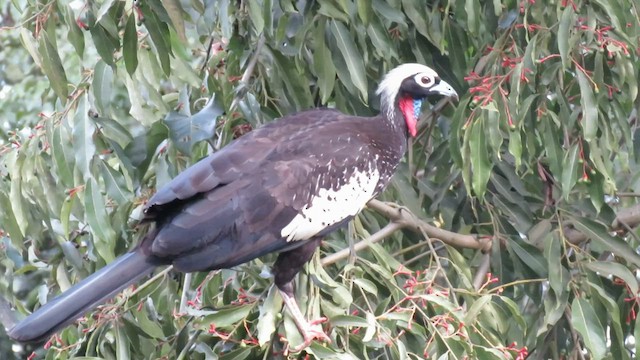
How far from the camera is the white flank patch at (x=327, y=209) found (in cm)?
365

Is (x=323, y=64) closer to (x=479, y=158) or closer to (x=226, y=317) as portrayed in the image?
(x=479, y=158)

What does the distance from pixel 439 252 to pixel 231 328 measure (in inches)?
47.1

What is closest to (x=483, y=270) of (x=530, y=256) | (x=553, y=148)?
(x=530, y=256)

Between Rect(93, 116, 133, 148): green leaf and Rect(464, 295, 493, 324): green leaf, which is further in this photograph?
Rect(93, 116, 133, 148): green leaf

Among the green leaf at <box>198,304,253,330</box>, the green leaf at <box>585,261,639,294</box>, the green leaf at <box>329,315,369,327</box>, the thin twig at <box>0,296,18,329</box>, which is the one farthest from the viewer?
the thin twig at <box>0,296,18,329</box>

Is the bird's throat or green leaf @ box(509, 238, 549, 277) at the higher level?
the bird's throat

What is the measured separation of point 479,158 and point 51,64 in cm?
Result: 125

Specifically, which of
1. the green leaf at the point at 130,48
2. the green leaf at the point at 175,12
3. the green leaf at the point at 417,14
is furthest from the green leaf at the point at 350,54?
the green leaf at the point at 130,48

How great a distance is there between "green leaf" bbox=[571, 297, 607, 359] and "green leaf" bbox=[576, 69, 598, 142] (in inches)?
19.2

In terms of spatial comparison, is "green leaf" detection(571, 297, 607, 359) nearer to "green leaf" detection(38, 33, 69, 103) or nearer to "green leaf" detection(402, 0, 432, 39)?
"green leaf" detection(402, 0, 432, 39)

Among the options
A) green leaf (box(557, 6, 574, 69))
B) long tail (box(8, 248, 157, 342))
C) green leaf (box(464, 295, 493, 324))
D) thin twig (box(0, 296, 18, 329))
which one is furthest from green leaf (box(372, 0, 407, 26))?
thin twig (box(0, 296, 18, 329))

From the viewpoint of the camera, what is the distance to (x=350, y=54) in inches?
150

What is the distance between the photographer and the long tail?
10.6ft

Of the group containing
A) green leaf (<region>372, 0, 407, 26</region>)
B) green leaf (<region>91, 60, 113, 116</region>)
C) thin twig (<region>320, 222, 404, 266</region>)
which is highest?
green leaf (<region>91, 60, 113, 116</region>)
